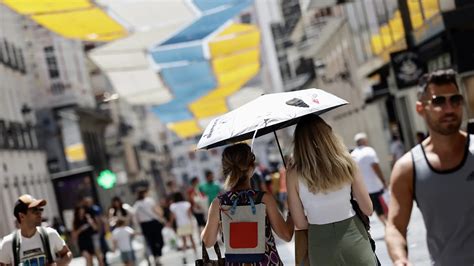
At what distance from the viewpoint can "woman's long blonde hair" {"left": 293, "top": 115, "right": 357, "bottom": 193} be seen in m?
6.23

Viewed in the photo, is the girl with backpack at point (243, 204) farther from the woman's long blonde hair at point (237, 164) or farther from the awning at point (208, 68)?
the awning at point (208, 68)

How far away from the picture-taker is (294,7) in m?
63.4

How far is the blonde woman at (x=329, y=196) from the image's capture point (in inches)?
243

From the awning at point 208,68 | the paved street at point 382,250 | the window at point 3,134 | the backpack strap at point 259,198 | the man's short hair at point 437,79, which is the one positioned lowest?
the paved street at point 382,250

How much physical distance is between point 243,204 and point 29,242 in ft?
4.74

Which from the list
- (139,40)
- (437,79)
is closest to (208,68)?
(139,40)

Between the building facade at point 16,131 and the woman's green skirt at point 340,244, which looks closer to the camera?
the woman's green skirt at point 340,244

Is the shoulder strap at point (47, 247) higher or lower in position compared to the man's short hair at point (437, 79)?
lower

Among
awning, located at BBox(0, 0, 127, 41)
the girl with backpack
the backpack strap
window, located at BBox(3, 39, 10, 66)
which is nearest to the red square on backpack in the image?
the girl with backpack

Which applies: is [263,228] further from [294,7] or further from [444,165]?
[294,7]

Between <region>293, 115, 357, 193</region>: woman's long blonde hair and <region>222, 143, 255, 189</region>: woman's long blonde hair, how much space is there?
70 centimetres

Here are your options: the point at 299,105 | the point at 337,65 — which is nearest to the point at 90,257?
the point at 299,105

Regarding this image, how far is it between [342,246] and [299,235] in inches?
13.6

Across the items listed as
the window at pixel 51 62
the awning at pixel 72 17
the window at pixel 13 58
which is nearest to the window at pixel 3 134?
the window at pixel 13 58
